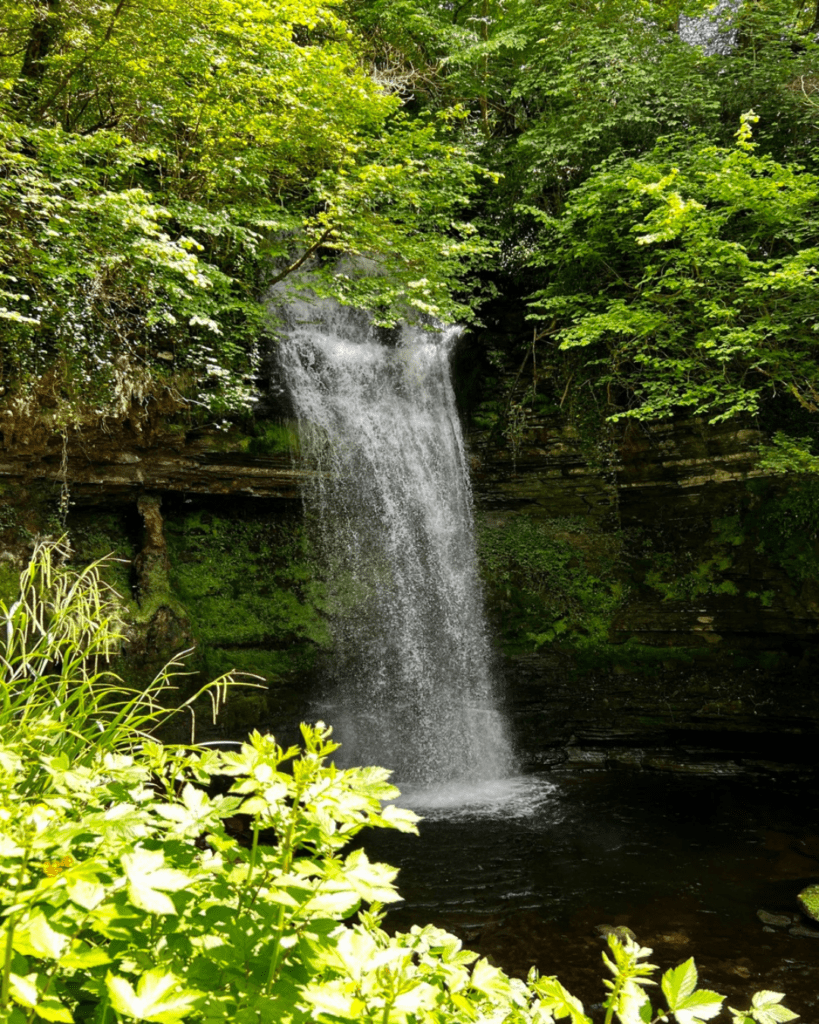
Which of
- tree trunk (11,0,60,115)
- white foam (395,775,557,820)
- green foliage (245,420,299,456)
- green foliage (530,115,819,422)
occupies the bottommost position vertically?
white foam (395,775,557,820)

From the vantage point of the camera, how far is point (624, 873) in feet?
19.4

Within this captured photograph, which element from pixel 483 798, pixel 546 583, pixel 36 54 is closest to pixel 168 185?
pixel 36 54

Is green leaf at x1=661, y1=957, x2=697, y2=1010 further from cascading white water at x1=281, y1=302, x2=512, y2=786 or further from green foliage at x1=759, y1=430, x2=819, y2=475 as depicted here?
cascading white water at x1=281, y1=302, x2=512, y2=786

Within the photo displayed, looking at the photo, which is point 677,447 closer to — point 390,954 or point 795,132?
point 795,132

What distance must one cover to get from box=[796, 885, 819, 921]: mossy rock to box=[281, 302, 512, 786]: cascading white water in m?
3.99

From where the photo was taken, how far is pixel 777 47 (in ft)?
28.0

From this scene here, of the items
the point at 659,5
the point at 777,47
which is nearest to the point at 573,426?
the point at 777,47

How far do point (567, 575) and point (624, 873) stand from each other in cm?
450

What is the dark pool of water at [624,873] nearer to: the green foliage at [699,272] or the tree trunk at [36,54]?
the green foliage at [699,272]

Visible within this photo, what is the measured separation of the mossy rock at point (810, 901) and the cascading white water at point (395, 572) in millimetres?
3991

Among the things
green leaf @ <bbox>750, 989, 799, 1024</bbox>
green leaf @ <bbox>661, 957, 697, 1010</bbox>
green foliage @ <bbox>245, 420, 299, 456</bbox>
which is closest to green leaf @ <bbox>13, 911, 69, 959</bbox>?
green leaf @ <bbox>661, 957, 697, 1010</bbox>

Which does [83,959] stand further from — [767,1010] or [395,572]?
[395,572]

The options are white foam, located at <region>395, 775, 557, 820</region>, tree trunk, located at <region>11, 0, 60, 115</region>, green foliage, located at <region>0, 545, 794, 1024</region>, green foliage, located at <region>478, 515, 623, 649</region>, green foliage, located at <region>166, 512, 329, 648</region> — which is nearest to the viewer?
green foliage, located at <region>0, 545, 794, 1024</region>

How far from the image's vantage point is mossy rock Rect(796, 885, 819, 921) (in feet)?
16.6
